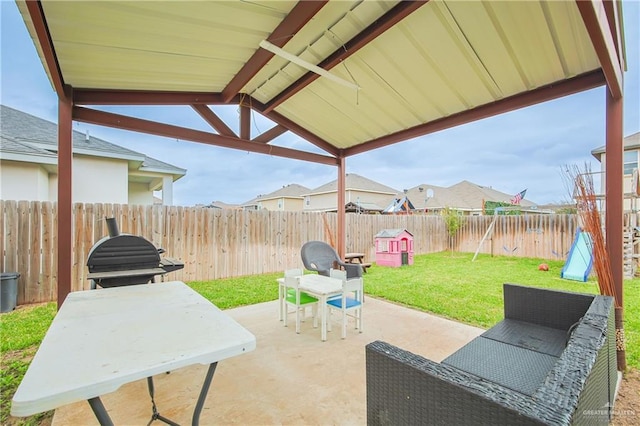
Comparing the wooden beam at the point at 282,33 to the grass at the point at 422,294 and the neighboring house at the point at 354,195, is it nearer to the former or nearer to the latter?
the grass at the point at 422,294

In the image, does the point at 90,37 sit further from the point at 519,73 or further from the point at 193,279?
the point at 193,279

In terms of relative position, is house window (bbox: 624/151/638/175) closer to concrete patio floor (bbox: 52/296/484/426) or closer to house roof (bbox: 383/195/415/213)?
house roof (bbox: 383/195/415/213)

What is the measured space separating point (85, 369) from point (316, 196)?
24.2m

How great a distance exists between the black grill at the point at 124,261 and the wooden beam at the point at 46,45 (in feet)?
5.76

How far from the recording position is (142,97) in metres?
3.91

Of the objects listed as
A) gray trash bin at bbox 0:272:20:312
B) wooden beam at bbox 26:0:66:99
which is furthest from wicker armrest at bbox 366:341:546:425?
gray trash bin at bbox 0:272:20:312

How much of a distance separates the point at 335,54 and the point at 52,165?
7.37m

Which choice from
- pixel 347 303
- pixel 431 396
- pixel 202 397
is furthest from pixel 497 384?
pixel 347 303

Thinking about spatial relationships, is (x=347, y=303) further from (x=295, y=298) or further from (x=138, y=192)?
(x=138, y=192)

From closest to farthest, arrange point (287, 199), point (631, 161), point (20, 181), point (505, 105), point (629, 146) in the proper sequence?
point (505, 105) < point (20, 181) < point (629, 146) < point (631, 161) < point (287, 199)

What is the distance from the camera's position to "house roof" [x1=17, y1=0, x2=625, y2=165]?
235 centimetres

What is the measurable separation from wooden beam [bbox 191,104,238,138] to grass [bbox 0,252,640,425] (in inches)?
114

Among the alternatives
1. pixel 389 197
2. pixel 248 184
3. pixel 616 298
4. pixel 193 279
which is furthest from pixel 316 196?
pixel 616 298

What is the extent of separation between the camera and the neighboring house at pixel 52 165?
20.6ft
